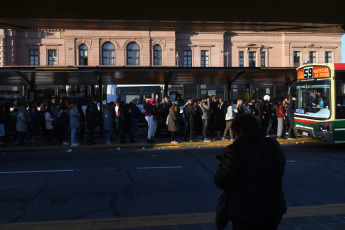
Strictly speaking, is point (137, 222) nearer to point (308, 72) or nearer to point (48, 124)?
point (308, 72)

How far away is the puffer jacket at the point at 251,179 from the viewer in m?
2.62

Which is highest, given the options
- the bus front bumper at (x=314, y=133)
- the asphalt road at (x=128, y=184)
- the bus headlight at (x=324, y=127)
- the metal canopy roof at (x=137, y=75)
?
the metal canopy roof at (x=137, y=75)

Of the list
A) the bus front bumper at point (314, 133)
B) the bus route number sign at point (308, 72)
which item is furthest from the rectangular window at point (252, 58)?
the bus front bumper at point (314, 133)

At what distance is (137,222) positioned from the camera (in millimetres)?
4742

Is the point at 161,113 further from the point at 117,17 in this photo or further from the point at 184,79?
the point at 117,17

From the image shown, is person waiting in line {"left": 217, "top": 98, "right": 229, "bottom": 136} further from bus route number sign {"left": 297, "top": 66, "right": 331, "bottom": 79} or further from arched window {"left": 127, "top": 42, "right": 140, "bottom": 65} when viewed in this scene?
arched window {"left": 127, "top": 42, "right": 140, "bottom": 65}

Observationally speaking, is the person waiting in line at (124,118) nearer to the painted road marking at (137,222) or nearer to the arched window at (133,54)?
the painted road marking at (137,222)

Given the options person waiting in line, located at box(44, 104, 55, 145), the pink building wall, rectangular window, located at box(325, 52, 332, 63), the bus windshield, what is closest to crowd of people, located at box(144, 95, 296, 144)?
the bus windshield

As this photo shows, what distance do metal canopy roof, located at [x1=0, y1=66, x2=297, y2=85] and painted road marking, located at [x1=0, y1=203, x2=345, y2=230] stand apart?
9.57 m

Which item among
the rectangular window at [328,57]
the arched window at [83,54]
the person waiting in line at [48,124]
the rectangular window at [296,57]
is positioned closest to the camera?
the person waiting in line at [48,124]

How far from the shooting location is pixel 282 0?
362 centimetres

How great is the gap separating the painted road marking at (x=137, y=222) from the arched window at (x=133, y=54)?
39.8m

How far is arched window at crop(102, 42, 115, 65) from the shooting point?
4353cm

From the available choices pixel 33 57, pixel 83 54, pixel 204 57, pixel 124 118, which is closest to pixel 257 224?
pixel 124 118
